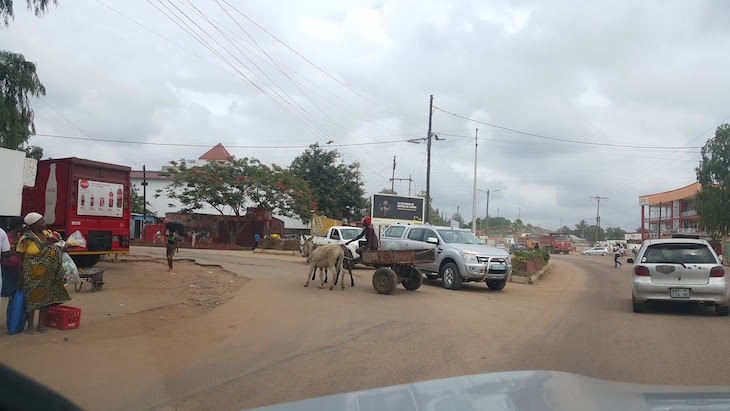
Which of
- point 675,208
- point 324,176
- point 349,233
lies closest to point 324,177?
point 324,176

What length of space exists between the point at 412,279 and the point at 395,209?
19437 millimetres

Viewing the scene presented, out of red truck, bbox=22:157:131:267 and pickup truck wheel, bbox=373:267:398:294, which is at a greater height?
red truck, bbox=22:157:131:267

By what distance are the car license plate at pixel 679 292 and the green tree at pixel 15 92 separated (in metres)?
17.4

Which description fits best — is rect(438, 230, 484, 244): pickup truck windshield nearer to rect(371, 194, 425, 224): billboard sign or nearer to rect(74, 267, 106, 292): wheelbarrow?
rect(74, 267, 106, 292): wheelbarrow

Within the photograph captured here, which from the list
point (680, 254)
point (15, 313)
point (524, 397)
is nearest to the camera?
point (524, 397)

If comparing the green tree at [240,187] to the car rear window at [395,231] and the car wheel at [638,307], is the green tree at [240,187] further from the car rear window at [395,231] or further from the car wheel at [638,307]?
the car wheel at [638,307]

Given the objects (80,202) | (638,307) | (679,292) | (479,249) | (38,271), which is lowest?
(638,307)

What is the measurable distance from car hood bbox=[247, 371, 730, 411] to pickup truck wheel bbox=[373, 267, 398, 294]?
887cm

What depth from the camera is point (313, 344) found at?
7.01 meters

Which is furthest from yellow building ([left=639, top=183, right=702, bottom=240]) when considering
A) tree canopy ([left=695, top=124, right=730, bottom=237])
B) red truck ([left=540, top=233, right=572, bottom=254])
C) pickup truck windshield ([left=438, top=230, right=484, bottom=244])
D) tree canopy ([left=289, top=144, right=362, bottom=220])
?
pickup truck windshield ([left=438, top=230, right=484, bottom=244])

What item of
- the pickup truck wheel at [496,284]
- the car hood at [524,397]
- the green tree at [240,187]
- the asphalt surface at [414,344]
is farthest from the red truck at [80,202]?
the green tree at [240,187]

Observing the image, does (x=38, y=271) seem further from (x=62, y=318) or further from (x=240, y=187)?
(x=240, y=187)

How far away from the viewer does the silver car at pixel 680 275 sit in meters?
9.52

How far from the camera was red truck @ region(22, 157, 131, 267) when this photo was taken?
13.4 m
